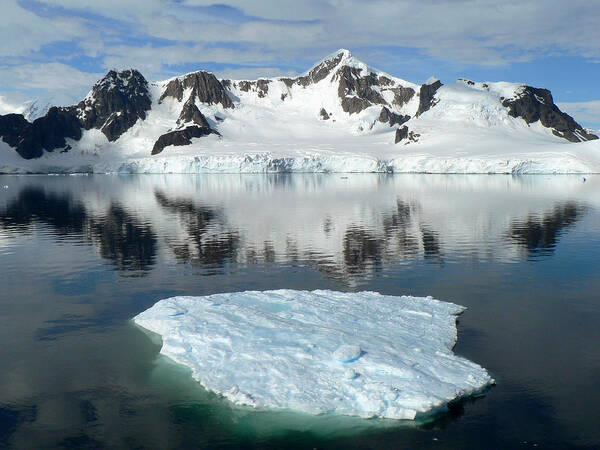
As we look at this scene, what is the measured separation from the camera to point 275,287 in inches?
1118

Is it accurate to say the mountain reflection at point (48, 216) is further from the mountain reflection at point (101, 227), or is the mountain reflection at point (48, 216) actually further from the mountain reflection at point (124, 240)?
the mountain reflection at point (124, 240)

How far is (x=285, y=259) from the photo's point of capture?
35812 mm

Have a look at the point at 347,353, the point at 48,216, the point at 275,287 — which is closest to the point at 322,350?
the point at 347,353

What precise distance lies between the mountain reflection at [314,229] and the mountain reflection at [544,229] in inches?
3.4

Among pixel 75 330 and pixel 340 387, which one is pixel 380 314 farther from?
pixel 75 330

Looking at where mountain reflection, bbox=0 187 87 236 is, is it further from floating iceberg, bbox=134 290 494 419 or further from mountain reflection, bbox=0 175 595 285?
floating iceberg, bbox=134 290 494 419

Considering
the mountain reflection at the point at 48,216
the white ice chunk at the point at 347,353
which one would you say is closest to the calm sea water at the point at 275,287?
the mountain reflection at the point at 48,216

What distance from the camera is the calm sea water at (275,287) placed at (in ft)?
45.9

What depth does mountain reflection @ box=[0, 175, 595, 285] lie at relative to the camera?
36.1 metres

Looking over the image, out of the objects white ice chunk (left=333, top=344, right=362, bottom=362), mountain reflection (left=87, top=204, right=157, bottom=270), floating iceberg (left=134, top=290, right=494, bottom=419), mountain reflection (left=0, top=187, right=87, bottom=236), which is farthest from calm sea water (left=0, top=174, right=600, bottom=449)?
white ice chunk (left=333, top=344, right=362, bottom=362)

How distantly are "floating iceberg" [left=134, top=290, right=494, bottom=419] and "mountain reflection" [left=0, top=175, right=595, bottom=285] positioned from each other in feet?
23.1

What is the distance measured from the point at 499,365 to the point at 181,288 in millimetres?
17193

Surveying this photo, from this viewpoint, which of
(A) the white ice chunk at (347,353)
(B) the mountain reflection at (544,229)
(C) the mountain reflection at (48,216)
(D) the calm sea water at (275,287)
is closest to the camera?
(D) the calm sea water at (275,287)

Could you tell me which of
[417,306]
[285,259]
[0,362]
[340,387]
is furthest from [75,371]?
[285,259]
